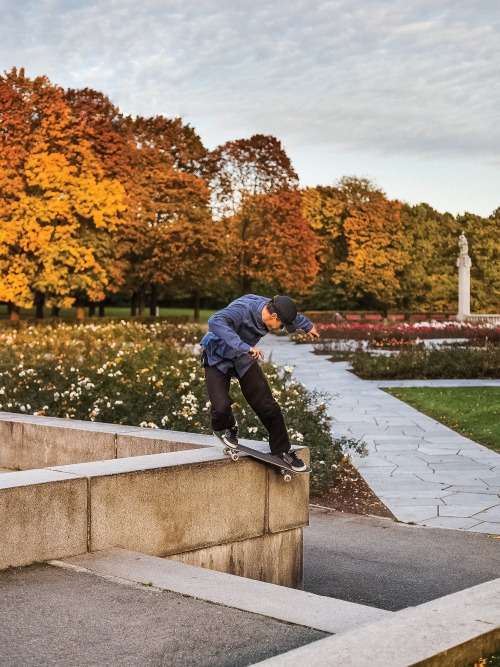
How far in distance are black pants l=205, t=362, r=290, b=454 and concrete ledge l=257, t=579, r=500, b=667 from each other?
2.31 meters

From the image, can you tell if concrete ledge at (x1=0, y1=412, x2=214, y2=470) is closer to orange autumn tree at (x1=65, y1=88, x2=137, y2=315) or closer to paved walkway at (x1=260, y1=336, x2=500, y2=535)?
paved walkway at (x1=260, y1=336, x2=500, y2=535)

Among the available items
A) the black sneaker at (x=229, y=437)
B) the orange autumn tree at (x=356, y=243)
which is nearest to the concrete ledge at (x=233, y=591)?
the black sneaker at (x=229, y=437)

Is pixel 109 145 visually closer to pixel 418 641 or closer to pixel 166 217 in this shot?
pixel 166 217

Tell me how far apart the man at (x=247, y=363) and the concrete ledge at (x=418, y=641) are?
7.63ft

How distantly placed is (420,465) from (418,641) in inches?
276

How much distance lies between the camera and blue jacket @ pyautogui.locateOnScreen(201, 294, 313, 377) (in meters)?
6.21

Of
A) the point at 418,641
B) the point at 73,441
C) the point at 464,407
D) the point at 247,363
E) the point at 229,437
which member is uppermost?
the point at 247,363

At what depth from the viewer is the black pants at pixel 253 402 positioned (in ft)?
20.7

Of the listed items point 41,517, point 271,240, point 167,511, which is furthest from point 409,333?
point 41,517

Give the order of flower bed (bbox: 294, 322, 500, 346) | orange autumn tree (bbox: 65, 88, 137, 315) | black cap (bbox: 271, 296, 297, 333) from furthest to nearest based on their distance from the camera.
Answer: orange autumn tree (bbox: 65, 88, 137, 315) < flower bed (bbox: 294, 322, 500, 346) < black cap (bbox: 271, 296, 297, 333)

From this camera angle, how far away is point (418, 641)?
12.1ft

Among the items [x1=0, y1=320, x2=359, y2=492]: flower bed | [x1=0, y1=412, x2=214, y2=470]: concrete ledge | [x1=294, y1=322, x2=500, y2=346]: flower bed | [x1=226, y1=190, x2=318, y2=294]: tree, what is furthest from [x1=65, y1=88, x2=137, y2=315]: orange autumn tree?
[x1=0, y1=412, x2=214, y2=470]: concrete ledge

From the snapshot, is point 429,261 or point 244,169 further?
point 429,261

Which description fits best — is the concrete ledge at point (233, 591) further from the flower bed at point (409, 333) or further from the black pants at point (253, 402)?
the flower bed at point (409, 333)
